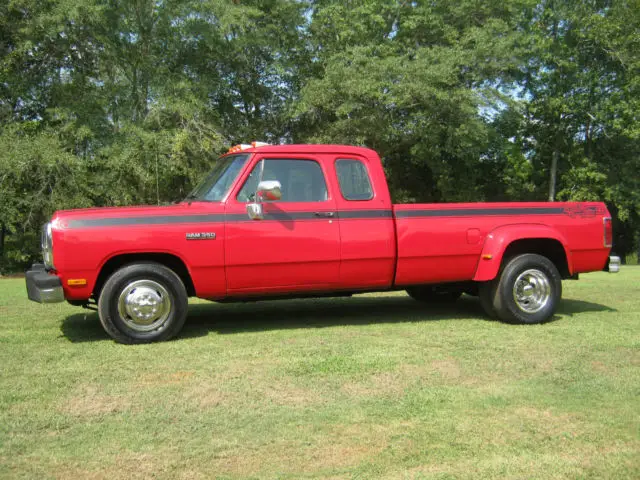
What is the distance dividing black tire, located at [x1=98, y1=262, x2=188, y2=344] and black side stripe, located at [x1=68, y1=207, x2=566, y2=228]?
1.42 feet

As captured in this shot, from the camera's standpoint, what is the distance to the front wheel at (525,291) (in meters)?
7.07

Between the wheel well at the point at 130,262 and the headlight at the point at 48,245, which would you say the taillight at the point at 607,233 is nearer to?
the wheel well at the point at 130,262

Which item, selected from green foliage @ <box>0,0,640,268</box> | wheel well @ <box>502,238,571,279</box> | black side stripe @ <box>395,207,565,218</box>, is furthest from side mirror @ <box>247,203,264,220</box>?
green foliage @ <box>0,0,640,268</box>

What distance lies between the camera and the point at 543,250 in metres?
7.57

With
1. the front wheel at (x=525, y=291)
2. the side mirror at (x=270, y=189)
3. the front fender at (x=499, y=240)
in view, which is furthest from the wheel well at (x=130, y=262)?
the front wheel at (x=525, y=291)

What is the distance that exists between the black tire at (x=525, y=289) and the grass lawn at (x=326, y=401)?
0.19m

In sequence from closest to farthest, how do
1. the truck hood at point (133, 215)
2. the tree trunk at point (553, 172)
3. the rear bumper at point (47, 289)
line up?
the rear bumper at point (47, 289) < the truck hood at point (133, 215) < the tree trunk at point (553, 172)

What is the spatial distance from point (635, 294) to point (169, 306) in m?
7.14

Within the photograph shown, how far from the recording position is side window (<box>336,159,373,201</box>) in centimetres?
684

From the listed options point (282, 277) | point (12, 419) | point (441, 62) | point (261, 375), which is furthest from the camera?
point (441, 62)

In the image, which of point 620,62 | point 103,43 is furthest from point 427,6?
point 103,43

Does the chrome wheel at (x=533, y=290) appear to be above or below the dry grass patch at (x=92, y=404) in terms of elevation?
above

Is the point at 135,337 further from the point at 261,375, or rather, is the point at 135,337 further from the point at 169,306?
the point at 261,375

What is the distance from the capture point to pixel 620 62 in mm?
29375
